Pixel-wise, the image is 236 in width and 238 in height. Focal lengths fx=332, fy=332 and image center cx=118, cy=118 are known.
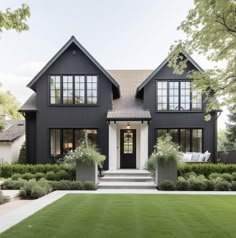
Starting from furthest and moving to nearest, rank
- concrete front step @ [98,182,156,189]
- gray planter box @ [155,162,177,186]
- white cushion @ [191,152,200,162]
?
white cushion @ [191,152,200,162] → gray planter box @ [155,162,177,186] → concrete front step @ [98,182,156,189]

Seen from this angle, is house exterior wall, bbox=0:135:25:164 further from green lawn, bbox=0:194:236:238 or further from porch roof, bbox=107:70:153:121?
green lawn, bbox=0:194:236:238

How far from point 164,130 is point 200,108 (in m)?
2.49

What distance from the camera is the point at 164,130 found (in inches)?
779

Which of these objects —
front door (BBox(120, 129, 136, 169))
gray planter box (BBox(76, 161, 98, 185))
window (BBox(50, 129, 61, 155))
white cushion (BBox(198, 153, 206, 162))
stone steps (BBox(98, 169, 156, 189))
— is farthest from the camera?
Result: front door (BBox(120, 129, 136, 169))

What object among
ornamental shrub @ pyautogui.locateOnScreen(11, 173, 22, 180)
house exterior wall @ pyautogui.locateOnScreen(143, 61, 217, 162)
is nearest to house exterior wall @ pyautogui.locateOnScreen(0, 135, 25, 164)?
ornamental shrub @ pyautogui.locateOnScreen(11, 173, 22, 180)

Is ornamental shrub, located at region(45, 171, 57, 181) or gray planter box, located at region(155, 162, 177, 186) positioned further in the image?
ornamental shrub, located at region(45, 171, 57, 181)

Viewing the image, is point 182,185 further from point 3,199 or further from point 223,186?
point 3,199

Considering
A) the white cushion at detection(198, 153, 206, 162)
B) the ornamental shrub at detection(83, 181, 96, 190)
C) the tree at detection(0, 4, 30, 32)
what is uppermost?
the tree at detection(0, 4, 30, 32)

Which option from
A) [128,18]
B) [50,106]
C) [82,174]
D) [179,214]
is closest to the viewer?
[179,214]

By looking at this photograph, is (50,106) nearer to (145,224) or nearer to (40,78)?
(40,78)

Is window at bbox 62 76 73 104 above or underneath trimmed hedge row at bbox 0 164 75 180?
above

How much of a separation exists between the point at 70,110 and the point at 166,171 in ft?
24.5

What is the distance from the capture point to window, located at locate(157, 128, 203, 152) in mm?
19594

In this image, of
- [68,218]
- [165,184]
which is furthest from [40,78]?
[68,218]
